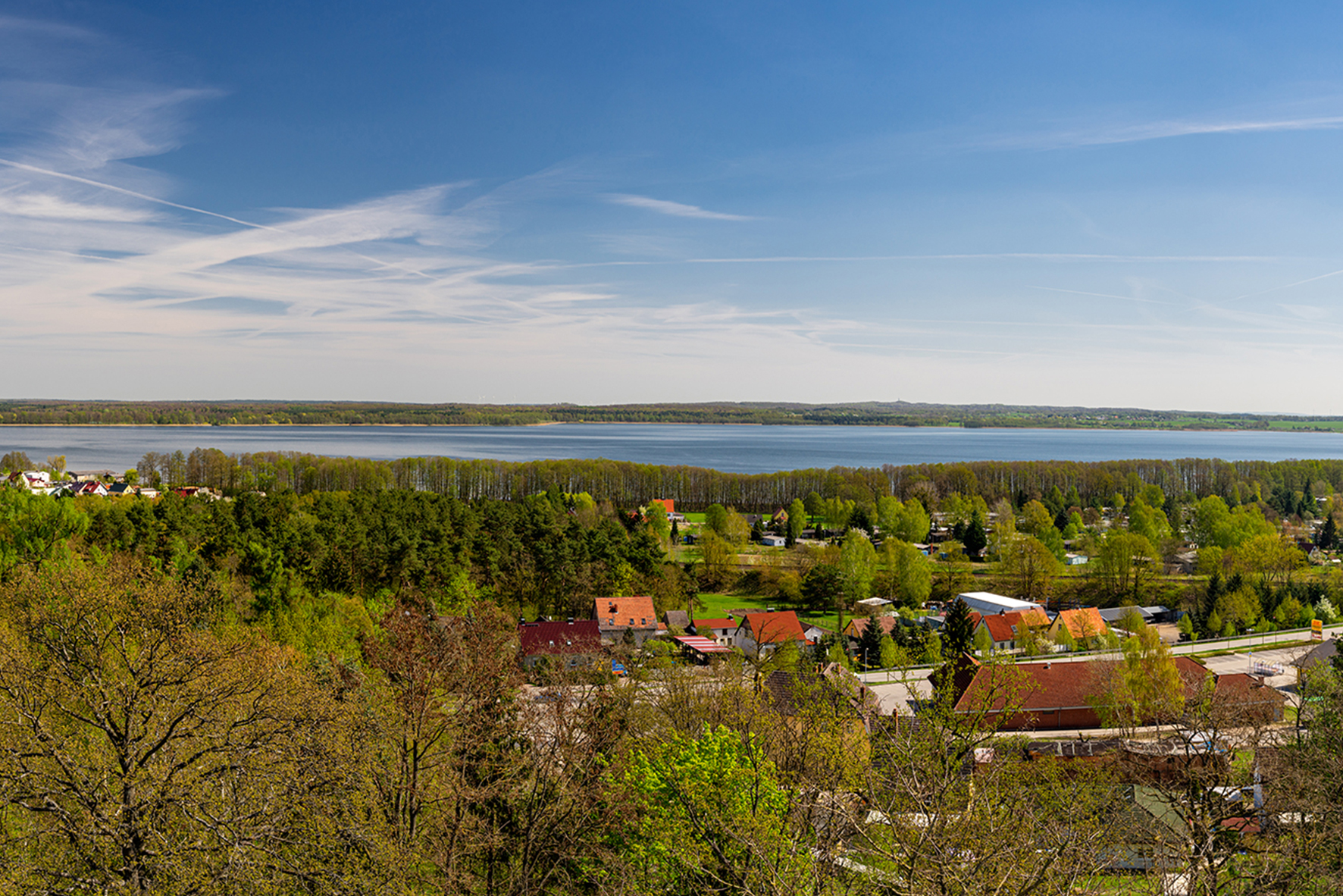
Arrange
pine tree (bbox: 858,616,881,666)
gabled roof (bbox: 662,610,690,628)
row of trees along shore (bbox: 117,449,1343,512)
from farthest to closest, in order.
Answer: row of trees along shore (bbox: 117,449,1343,512), gabled roof (bbox: 662,610,690,628), pine tree (bbox: 858,616,881,666)

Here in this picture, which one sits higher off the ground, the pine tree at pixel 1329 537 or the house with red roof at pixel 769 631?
the pine tree at pixel 1329 537

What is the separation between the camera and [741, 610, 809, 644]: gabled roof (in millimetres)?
33312

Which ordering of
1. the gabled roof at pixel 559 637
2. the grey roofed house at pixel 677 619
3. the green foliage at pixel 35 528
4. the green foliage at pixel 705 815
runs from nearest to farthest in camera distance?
1. the green foliage at pixel 705 815
2. the green foliage at pixel 35 528
3. the gabled roof at pixel 559 637
4. the grey roofed house at pixel 677 619

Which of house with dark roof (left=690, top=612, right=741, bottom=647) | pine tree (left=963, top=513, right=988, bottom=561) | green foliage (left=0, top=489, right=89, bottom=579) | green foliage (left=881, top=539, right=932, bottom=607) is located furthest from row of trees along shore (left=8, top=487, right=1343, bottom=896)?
pine tree (left=963, top=513, right=988, bottom=561)

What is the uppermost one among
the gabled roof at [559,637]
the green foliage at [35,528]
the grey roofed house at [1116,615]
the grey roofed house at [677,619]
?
the green foliage at [35,528]

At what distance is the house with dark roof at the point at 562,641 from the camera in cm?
2669

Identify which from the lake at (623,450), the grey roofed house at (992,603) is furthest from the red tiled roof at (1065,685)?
the lake at (623,450)

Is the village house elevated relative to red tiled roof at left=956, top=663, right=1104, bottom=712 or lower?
lower

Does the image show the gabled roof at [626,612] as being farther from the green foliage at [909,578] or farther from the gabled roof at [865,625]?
the green foliage at [909,578]

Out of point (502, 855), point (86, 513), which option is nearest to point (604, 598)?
point (86, 513)

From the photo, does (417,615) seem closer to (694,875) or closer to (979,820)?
(694,875)

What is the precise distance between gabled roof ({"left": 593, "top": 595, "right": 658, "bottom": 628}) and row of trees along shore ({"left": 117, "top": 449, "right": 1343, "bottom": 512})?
4823cm

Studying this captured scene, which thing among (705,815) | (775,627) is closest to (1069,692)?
(775,627)

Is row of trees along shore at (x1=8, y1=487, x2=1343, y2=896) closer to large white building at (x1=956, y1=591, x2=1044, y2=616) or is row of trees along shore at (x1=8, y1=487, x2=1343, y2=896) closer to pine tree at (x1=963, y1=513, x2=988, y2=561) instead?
large white building at (x1=956, y1=591, x2=1044, y2=616)
